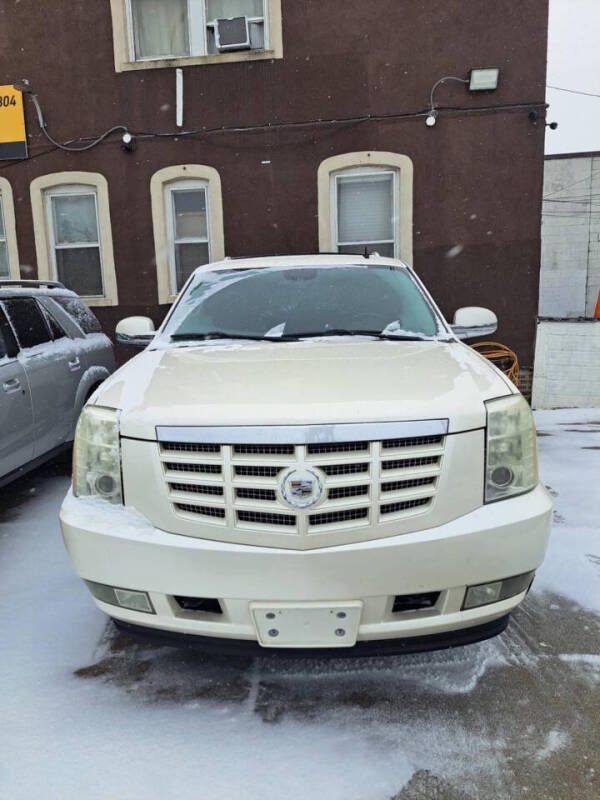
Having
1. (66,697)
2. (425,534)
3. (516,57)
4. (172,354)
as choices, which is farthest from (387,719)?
(516,57)

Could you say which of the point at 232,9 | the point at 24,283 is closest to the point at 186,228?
the point at 232,9

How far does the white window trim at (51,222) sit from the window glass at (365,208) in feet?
11.4

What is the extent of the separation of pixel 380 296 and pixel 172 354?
1.38 meters

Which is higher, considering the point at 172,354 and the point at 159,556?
the point at 172,354

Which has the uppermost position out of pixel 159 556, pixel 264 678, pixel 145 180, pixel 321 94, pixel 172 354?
pixel 321 94

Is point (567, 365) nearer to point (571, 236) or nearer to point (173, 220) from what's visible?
point (173, 220)

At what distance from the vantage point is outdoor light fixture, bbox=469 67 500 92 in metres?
7.86

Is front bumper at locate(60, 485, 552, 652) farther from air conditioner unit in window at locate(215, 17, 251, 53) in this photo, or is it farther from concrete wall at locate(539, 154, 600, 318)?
concrete wall at locate(539, 154, 600, 318)

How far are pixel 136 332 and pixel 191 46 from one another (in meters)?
6.67

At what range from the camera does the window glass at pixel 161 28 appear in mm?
8758

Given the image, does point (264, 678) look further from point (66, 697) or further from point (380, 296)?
point (380, 296)

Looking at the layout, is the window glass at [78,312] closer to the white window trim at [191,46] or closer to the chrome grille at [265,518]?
the chrome grille at [265,518]

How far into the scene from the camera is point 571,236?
2372 centimetres

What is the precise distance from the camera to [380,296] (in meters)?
3.71
